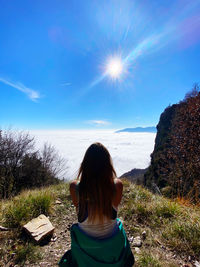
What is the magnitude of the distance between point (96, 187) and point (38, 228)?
2248 mm

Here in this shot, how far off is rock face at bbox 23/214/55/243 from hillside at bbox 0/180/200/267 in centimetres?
12

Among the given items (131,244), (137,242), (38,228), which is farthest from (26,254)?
(137,242)

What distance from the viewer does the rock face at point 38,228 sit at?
256cm

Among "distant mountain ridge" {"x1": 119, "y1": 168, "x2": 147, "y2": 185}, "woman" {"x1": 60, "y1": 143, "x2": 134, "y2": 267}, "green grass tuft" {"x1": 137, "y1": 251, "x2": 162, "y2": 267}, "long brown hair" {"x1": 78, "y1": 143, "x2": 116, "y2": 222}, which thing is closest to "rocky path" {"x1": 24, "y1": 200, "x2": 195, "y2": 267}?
"green grass tuft" {"x1": 137, "y1": 251, "x2": 162, "y2": 267}

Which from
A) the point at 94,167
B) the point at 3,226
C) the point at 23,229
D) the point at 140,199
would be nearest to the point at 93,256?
A: the point at 94,167

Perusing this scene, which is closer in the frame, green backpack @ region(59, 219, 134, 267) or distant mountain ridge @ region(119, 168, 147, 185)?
green backpack @ region(59, 219, 134, 267)

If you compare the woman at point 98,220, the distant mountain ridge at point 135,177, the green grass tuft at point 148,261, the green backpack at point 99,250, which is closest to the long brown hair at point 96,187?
the woman at point 98,220

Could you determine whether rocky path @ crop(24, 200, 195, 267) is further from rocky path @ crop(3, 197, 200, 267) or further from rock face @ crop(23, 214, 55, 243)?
rock face @ crop(23, 214, 55, 243)

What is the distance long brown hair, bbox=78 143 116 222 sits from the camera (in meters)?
1.45

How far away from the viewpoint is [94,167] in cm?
148

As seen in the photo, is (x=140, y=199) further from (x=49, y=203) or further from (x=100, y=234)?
(x=100, y=234)

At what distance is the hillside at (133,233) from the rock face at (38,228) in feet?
0.40

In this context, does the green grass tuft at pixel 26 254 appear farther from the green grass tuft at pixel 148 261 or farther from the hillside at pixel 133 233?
the green grass tuft at pixel 148 261

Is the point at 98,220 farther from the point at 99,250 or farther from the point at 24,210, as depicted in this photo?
the point at 24,210
